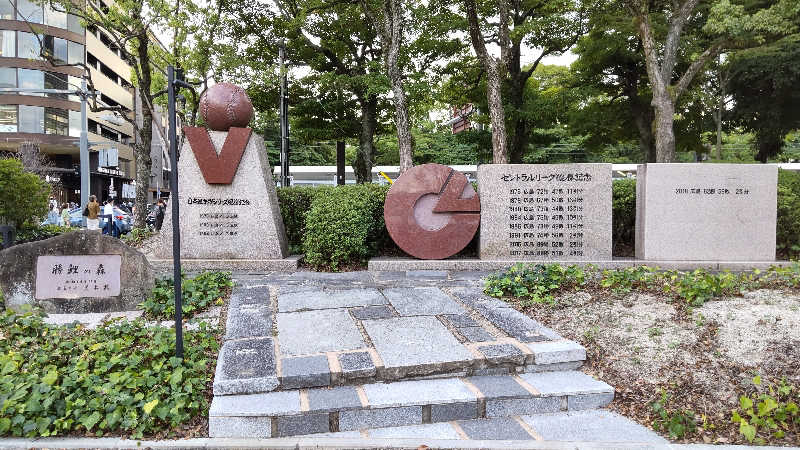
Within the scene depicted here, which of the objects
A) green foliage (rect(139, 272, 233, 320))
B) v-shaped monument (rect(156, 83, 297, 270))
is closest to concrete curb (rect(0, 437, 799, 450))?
green foliage (rect(139, 272, 233, 320))

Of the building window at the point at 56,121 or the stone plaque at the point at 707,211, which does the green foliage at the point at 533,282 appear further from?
the building window at the point at 56,121

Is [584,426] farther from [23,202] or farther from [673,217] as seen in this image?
[23,202]

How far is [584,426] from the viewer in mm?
3379

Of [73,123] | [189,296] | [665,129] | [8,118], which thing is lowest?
[189,296]

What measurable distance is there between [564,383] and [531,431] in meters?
0.63

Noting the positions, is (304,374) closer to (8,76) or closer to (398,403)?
(398,403)

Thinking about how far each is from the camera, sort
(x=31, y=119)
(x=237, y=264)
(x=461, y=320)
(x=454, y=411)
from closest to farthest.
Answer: (x=454, y=411) < (x=461, y=320) < (x=237, y=264) < (x=31, y=119)

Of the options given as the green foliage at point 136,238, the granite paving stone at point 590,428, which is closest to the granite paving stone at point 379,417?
the granite paving stone at point 590,428

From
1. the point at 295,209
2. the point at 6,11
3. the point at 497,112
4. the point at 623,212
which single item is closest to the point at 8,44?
the point at 6,11

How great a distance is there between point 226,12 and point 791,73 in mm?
21214

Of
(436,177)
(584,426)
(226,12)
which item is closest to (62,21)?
(226,12)

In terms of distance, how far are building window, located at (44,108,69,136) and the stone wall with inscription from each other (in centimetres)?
3433

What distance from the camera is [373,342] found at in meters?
4.21

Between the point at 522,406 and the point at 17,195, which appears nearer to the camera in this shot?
the point at 522,406
